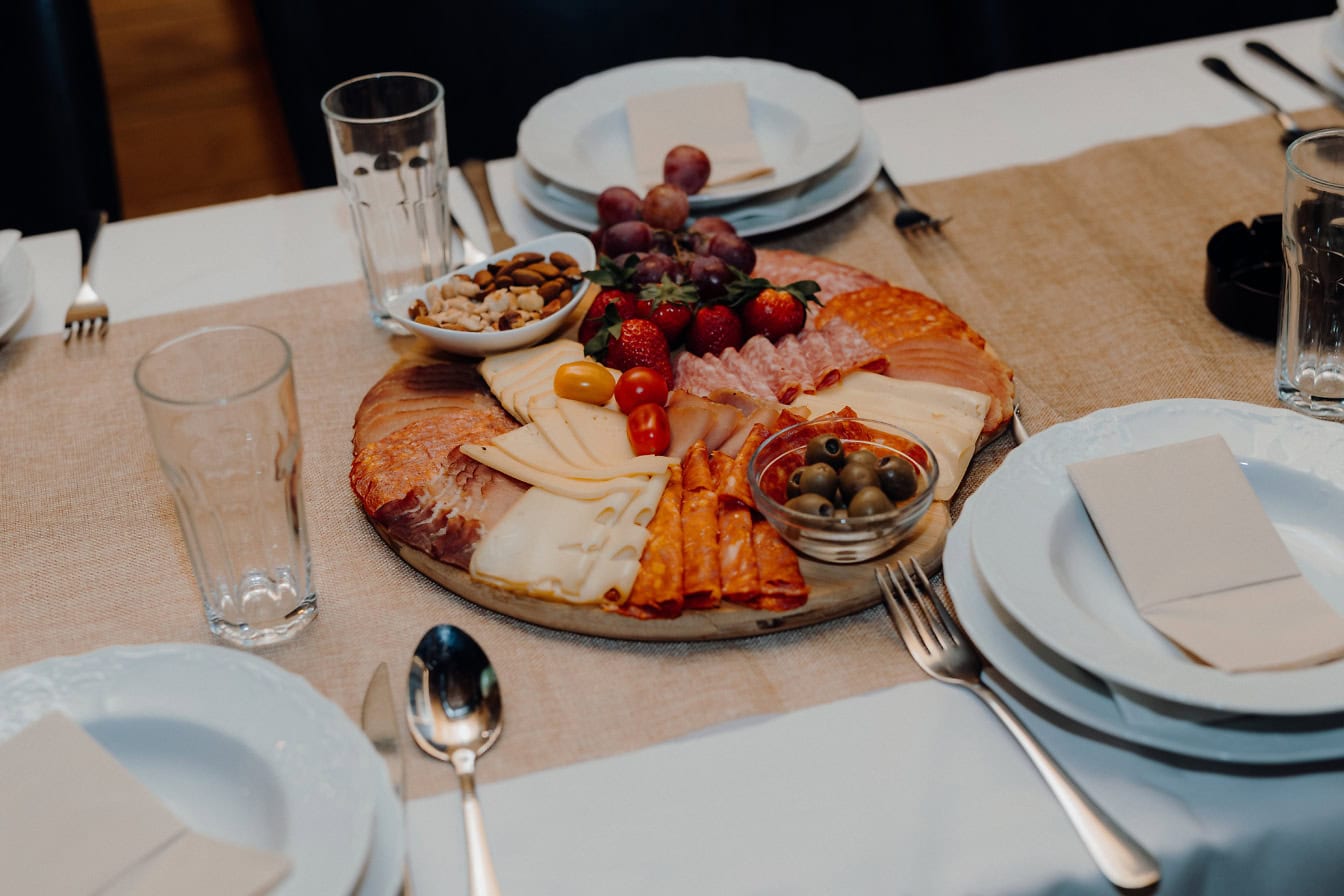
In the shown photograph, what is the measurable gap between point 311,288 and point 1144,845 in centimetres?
139

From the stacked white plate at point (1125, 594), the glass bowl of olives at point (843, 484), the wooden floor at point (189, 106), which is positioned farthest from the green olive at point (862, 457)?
the wooden floor at point (189, 106)

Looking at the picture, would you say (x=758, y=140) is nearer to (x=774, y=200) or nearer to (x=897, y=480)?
(x=774, y=200)

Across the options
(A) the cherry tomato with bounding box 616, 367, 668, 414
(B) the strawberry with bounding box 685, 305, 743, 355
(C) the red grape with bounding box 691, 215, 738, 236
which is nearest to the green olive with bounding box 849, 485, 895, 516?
(A) the cherry tomato with bounding box 616, 367, 668, 414

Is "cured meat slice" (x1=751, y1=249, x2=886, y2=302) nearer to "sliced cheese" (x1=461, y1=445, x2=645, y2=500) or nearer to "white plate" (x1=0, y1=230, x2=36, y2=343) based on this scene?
"sliced cheese" (x1=461, y1=445, x2=645, y2=500)

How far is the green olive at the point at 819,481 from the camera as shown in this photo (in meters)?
1.25

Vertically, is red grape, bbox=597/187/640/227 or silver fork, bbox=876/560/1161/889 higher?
red grape, bbox=597/187/640/227

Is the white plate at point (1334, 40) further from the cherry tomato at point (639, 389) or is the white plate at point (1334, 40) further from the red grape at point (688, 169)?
the cherry tomato at point (639, 389)

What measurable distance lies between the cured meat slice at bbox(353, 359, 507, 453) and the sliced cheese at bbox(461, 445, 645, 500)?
0.52 feet

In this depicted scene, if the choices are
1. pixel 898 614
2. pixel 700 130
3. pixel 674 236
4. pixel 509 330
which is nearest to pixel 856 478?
pixel 898 614

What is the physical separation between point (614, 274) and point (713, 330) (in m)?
0.16

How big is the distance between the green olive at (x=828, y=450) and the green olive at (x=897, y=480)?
5cm

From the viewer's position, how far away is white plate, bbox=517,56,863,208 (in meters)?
1.96

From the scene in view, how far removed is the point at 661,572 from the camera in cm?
123

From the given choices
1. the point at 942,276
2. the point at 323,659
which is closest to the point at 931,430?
the point at 942,276
